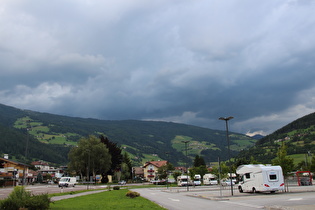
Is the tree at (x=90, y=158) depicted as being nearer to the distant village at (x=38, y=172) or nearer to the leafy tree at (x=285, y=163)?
the distant village at (x=38, y=172)

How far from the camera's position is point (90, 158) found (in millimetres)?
87250

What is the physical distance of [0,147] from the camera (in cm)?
18962

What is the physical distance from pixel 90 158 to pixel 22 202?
7541cm

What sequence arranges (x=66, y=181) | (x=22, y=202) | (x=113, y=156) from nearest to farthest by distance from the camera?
(x=22, y=202), (x=66, y=181), (x=113, y=156)

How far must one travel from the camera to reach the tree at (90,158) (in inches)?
3428

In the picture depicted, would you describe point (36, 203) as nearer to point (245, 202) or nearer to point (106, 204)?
point (106, 204)

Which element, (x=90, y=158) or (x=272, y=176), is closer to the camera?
(x=272, y=176)

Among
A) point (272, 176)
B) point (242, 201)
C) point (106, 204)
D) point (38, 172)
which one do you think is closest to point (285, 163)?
point (272, 176)

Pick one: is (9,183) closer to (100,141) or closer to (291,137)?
(100,141)

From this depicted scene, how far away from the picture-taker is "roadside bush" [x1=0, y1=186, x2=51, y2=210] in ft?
45.5

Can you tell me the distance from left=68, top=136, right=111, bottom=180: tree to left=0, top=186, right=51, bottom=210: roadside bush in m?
72.9

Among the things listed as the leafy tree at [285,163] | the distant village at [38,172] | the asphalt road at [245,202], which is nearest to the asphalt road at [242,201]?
the asphalt road at [245,202]

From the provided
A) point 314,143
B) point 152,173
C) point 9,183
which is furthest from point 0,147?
point 314,143

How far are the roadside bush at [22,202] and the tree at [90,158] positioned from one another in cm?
7295
